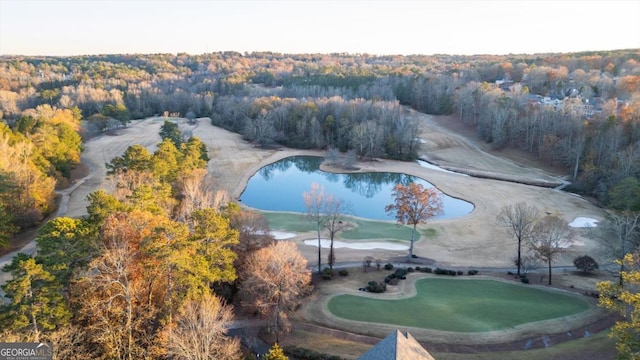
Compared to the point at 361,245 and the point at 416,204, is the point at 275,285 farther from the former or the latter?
the point at 361,245

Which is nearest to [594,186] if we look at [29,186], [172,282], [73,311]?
[172,282]

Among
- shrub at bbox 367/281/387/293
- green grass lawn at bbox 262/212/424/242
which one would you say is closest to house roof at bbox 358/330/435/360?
shrub at bbox 367/281/387/293

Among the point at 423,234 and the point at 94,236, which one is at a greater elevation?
the point at 94,236

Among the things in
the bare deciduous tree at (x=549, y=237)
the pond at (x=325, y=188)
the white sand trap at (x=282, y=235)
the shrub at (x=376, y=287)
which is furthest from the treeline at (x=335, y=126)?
the shrub at (x=376, y=287)

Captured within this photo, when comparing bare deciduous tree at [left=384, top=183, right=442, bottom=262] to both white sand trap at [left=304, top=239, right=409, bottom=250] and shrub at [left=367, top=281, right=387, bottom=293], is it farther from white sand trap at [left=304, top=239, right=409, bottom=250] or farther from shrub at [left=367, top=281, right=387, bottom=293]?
shrub at [left=367, top=281, right=387, bottom=293]

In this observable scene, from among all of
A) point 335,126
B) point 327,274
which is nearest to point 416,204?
point 327,274

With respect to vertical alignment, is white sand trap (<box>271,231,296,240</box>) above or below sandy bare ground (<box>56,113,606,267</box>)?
below

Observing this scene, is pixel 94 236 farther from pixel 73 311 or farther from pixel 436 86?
pixel 436 86
